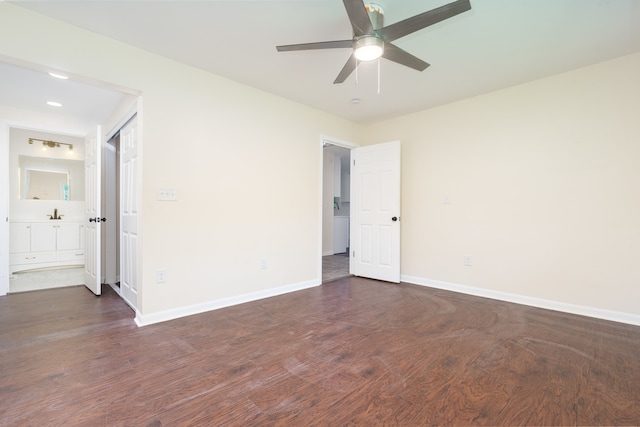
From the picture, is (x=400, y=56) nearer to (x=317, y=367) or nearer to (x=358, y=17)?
(x=358, y=17)

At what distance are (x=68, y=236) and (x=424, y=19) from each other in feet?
21.6

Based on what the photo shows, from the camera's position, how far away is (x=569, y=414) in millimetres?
1451

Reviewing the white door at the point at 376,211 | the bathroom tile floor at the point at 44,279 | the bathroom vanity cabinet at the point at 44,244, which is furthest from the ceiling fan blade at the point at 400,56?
the bathroom vanity cabinet at the point at 44,244

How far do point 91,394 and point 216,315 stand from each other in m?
1.25

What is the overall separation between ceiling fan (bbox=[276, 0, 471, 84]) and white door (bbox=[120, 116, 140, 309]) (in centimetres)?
195

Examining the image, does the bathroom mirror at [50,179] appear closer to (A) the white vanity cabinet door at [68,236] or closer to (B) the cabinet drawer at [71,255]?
(A) the white vanity cabinet door at [68,236]

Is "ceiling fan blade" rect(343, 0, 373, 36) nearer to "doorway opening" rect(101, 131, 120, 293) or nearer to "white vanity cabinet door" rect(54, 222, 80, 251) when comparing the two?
→ "doorway opening" rect(101, 131, 120, 293)

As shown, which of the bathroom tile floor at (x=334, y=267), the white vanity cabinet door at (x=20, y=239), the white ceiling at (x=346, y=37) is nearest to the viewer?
the white ceiling at (x=346, y=37)

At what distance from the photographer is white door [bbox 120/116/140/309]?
2.86 meters

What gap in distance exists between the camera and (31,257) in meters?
4.88

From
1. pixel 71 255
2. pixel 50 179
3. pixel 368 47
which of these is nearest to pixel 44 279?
pixel 71 255

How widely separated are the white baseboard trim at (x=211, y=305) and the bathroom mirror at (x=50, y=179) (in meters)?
4.28

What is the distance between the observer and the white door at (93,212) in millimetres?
3518

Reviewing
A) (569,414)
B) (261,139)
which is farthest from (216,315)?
(569,414)
